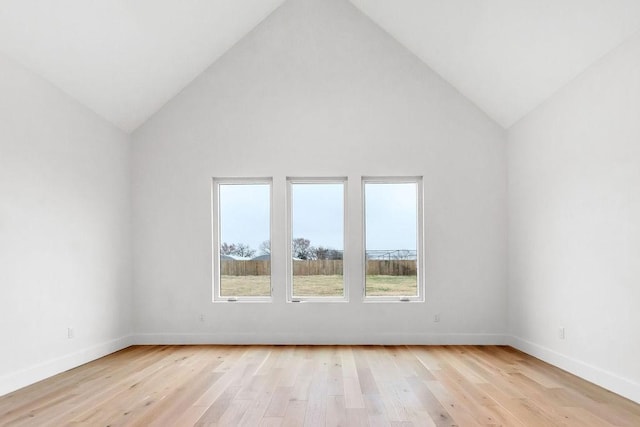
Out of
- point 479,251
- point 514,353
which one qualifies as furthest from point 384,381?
point 479,251

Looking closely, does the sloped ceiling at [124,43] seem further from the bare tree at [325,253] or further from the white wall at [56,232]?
the bare tree at [325,253]

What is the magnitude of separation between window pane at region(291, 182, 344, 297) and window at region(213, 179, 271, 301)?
38 centimetres

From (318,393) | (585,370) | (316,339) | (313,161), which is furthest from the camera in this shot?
(313,161)

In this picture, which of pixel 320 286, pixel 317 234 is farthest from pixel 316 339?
pixel 317 234

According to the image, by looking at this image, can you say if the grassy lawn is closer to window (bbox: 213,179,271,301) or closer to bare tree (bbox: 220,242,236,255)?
window (bbox: 213,179,271,301)

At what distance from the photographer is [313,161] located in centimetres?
617

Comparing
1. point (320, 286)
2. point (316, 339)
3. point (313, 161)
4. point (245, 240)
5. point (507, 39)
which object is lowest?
point (316, 339)

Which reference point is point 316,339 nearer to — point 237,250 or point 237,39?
point 237,250

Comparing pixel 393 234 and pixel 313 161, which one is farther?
pixel 393 234

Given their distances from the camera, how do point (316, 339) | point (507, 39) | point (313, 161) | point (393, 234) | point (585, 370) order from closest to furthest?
point (585, 370)
point (507, 39)
point (316, 339)
point (313, 161)
point (393, 234)

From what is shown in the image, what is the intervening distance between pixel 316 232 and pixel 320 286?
71 cm

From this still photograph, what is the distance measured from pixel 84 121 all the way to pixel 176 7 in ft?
5.25

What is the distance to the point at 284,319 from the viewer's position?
6.09 metres

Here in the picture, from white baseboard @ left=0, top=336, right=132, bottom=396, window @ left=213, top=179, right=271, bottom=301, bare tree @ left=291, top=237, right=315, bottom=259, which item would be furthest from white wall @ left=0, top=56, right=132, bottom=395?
bare tree @ left=291, top=237, right=315, bottom=259
